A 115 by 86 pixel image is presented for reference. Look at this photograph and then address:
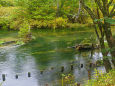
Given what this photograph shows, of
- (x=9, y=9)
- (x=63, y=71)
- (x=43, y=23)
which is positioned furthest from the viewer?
(x=9, y=9)

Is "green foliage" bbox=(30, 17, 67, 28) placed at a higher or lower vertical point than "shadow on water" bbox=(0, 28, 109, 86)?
lower

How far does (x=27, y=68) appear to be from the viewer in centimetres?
1647

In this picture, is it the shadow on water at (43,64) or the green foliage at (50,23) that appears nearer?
the shadow on water at (43,64)

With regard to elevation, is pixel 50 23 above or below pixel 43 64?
below

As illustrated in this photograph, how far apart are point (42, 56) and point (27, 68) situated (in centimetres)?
408

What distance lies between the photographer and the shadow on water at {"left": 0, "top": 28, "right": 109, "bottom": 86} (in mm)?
13727

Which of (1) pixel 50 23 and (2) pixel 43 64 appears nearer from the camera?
(2) pixel 43 64

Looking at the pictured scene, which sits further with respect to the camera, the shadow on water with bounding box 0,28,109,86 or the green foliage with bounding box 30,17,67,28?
the green foliage with bounding box 30,17,67,28

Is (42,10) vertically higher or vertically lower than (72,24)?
higher

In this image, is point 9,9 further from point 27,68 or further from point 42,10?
point 27,68

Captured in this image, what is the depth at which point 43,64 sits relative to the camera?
57.4 ft

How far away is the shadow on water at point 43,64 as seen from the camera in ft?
45.0

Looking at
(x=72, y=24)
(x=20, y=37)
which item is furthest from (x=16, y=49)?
(x=72, y=24)

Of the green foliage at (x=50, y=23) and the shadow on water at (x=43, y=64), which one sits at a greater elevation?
the shadow on water at (x=43, y=64)
